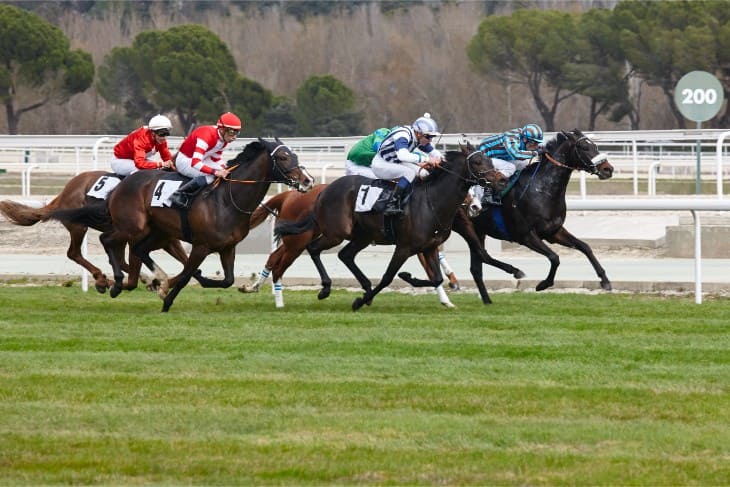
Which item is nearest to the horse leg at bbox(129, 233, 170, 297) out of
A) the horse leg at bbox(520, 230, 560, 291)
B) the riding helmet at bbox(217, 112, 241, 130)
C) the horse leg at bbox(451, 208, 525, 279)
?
the riding helmet at bbox(217, 112, 241, 130)

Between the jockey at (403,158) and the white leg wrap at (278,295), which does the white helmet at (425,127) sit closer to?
the jockey at (403,158)

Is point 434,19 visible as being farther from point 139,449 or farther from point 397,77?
point 139,449

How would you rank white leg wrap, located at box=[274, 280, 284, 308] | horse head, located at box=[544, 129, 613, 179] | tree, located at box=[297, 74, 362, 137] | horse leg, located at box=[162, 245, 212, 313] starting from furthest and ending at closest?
tree, located at box=[297, 74, 362, 137] < horse head, located at box=[544, 129, 613, 179] < white leg wrap, located at box=[274, 280, 284, 308] < horse leg, located at box=[162, 245, 212, 313]

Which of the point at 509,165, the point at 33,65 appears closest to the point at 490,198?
the point at 509,165

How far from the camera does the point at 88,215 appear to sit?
1353 cm

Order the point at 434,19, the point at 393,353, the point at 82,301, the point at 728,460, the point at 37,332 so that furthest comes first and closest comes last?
the point at 434,19 → the point at 82,301 → the point at 37,332 → the point at 393,353 → the point at 728,460

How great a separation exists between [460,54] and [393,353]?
172 ft

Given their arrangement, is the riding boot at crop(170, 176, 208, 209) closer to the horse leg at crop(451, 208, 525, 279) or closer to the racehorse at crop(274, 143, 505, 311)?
the racehorse at crop(274, 143, 505, 311)

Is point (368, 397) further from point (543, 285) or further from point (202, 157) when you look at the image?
point (543, 285)

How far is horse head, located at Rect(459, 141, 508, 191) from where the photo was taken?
40.0 ft

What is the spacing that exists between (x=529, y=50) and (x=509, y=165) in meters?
41.7

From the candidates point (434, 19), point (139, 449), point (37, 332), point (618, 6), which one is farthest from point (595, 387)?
point (434, 19)

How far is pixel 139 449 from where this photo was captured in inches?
266

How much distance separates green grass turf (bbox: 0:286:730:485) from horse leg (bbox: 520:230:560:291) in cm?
89
